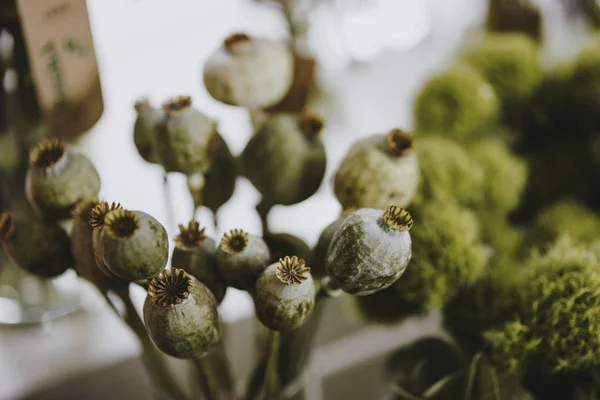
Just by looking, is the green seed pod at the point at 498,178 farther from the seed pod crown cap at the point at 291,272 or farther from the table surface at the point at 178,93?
the seed pod crown cap at the point at 291,272

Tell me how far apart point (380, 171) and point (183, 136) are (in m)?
0.10

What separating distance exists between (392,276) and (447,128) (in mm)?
287

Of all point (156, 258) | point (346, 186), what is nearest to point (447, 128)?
point (346, 186)

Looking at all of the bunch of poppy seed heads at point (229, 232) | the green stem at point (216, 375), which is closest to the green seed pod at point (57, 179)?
A: the bunch of poppy seed heads at point (229, 232)

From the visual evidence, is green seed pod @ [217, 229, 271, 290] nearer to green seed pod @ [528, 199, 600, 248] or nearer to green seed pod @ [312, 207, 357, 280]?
green seed pod @ [312, 207, 357, 280]

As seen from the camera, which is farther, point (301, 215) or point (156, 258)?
point (301, 215)

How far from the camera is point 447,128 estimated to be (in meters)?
0.50

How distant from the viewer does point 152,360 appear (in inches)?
14.0

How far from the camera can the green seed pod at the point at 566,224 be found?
1.45 feet

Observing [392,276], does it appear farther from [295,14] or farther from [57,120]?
[295,14]

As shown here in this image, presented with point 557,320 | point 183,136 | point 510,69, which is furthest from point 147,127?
point 510,69

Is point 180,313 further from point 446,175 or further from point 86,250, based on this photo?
point 446,175

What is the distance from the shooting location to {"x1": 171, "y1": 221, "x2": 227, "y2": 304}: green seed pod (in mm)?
257

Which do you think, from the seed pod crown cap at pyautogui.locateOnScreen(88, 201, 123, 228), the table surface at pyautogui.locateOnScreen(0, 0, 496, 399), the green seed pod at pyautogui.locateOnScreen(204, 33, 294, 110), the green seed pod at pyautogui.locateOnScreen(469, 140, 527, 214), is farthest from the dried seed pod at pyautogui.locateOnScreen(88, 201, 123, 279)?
the green seed pod at pyautogui.locateOnScreen(469, 140, 527, 214)
